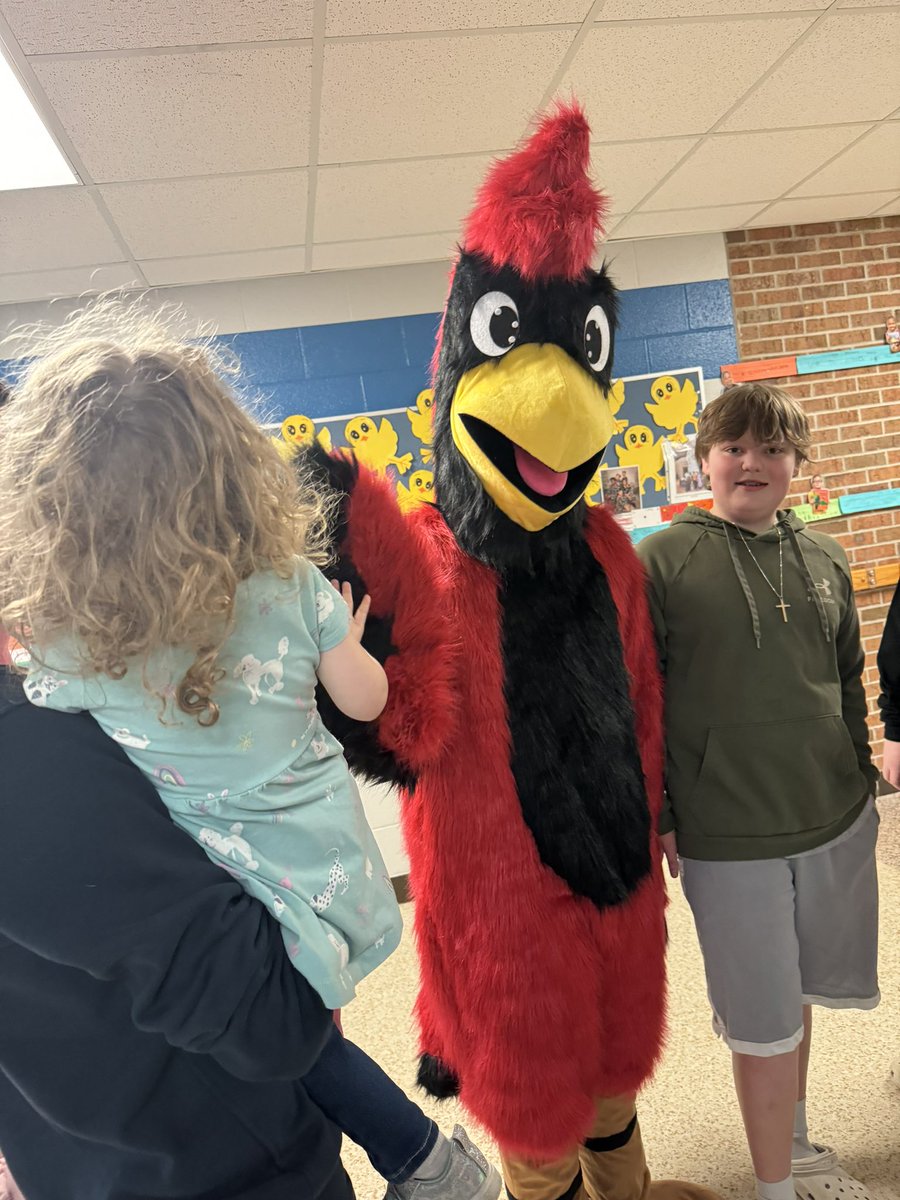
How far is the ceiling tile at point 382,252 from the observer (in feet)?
10.0

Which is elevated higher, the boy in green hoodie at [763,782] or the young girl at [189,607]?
the young girl at [189,607]

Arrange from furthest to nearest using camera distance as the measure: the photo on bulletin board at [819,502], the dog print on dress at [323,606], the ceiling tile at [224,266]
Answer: the photo on bulletin board at [819,502] < the ceiling tile at [224,266] < the dog print on dress at [323,606]

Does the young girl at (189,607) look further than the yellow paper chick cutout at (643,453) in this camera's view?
No

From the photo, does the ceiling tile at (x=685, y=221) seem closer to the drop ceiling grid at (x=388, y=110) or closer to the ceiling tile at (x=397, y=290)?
the drop ceiling grid at (x=388, y=110)

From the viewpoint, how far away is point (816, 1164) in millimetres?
1578

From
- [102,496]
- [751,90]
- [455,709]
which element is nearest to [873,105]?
[751,90]

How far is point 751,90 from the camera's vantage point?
234 centimetres

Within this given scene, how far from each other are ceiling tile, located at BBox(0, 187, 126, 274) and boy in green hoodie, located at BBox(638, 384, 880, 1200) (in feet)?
6.64

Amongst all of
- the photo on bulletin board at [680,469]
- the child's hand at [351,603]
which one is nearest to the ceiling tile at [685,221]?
the photo on bulletin board at [680,469]

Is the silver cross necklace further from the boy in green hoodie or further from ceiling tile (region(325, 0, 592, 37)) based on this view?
ceiling tile (region(325, 0, 592, 37))

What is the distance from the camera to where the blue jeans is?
103 cm

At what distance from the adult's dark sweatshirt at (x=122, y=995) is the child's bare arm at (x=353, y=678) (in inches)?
9.6

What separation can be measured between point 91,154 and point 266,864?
7.03ft

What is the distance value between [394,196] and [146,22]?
110 centimetres
